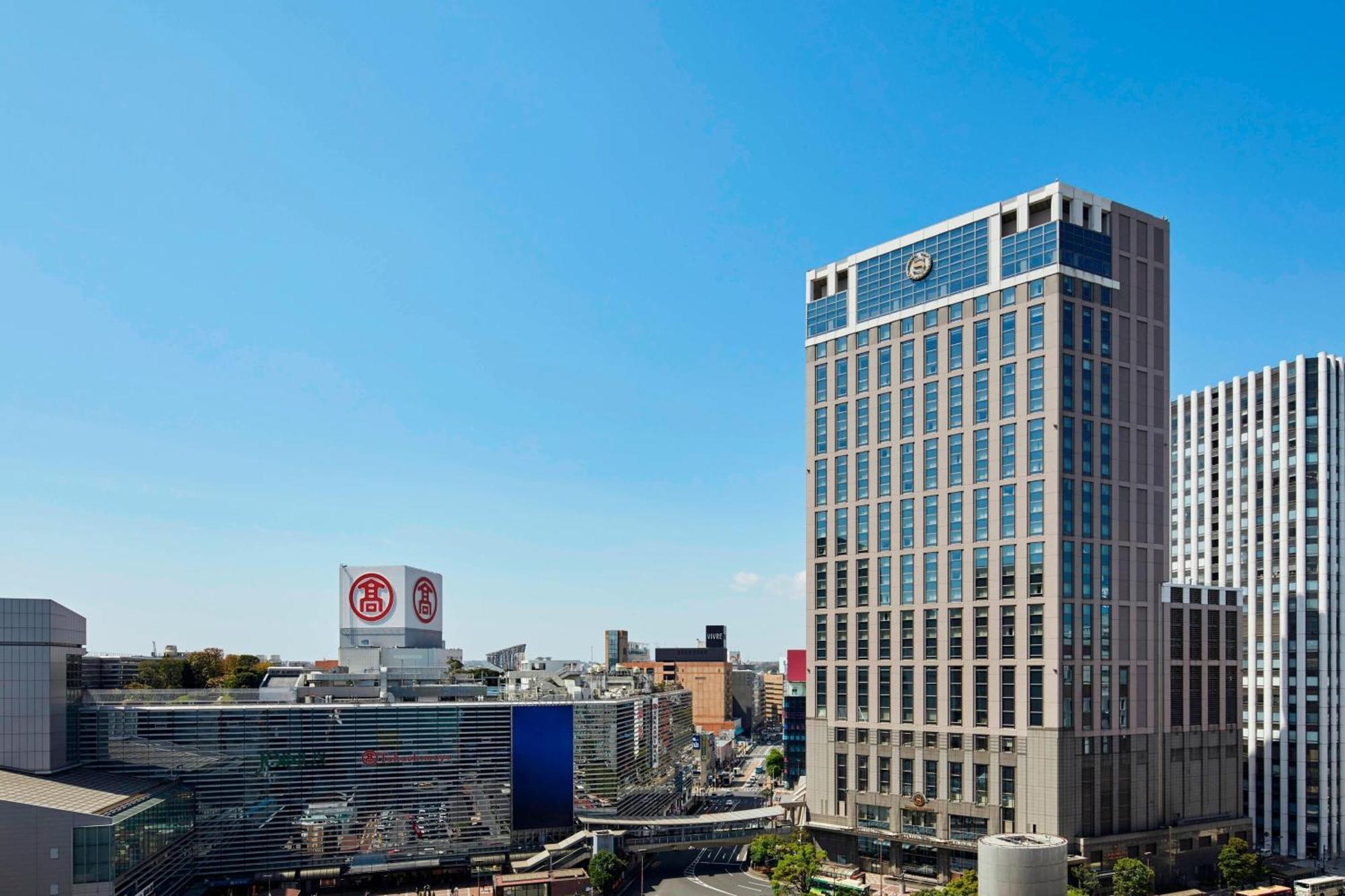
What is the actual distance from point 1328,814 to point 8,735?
163330 mm

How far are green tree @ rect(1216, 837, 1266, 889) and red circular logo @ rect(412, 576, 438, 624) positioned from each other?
4516 inches

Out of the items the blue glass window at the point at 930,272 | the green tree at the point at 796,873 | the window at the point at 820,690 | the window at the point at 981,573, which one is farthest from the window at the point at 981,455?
the green tree at the point at 796,873

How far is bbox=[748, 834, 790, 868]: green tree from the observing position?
13075cm

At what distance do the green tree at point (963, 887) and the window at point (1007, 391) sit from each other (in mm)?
50206

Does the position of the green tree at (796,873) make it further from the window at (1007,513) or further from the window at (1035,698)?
the window at (1007,513)

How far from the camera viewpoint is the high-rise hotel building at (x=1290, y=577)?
140 m

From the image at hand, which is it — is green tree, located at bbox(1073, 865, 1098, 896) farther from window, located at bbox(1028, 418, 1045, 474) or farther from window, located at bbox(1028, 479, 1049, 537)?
window, located at bbox(1028, 418, 1045, 474)

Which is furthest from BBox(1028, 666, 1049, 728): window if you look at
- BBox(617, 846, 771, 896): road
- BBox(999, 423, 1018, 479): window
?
BBox(617, 846, 771, 896): road

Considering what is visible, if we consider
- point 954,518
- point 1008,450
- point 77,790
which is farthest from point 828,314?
point 77,790

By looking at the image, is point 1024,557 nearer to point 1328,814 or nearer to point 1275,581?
point 1275,581

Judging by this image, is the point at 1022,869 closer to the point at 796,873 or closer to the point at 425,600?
the point at 796,873

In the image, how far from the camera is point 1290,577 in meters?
145

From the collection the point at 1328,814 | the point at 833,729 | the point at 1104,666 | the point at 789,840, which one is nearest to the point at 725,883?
the point at 789,840

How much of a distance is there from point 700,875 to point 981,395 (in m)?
75.4
